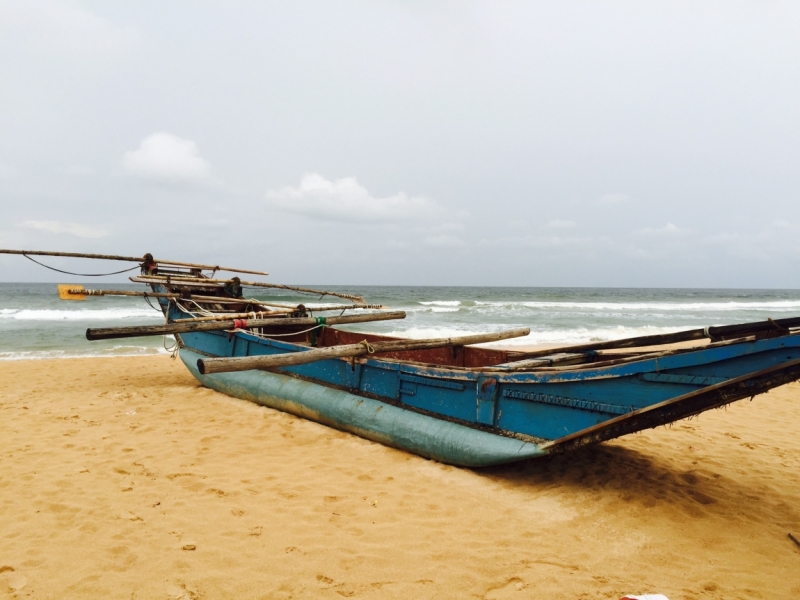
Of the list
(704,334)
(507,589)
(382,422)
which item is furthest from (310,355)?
(704,334)

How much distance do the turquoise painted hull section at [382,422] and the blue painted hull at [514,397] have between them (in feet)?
0.04

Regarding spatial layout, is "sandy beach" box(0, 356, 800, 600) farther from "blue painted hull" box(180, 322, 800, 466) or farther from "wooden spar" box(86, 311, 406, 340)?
"wooden spar" box(86, 311, 406, 340)

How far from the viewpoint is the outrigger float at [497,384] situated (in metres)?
3.31

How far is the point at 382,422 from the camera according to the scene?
5.17 metres

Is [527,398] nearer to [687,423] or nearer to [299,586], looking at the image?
[299,586]

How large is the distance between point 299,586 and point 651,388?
2.84 meters

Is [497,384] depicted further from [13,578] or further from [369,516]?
[13,578]

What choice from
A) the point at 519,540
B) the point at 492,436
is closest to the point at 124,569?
the point at 519,540

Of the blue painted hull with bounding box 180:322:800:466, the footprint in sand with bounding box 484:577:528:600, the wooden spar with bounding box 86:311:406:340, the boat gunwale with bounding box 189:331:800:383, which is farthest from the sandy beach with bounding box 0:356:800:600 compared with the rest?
the wooden spar with bounding box 86:311:406:340

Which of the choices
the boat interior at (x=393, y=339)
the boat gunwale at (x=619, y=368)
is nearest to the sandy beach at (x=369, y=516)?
the boat gunwale at (x=619, y=368)

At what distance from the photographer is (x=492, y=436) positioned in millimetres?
4336

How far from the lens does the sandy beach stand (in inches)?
114

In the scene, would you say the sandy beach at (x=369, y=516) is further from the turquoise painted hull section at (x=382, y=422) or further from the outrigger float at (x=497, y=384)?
the outrigger float at (x=497, y=384)

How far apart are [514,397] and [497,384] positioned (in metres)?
0.19
